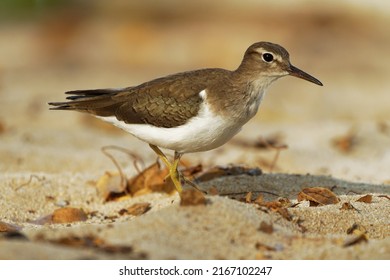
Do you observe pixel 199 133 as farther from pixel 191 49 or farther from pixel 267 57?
pixel 191 49

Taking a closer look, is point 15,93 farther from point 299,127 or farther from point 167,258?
point 167,258

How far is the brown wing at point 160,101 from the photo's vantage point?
609 cm

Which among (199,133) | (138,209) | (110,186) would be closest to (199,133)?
(199,133)

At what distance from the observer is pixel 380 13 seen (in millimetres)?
16984

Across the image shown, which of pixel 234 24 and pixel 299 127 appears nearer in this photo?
pixel 299 127

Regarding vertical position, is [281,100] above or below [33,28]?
below

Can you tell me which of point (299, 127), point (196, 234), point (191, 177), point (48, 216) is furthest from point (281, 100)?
point (196, 234)

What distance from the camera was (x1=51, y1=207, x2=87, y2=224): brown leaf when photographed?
240 inches

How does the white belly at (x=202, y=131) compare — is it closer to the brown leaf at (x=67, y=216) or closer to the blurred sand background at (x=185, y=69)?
the blurred sand background at (x=185, y=69)

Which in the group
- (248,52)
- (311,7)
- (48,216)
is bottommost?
(48,216)

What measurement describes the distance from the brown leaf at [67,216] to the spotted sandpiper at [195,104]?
876mm

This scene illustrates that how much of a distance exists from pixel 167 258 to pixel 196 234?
1.24 ft

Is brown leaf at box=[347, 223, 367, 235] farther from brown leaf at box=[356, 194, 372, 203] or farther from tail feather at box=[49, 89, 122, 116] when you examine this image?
tail feather at box=[49, 89, 122, 116]

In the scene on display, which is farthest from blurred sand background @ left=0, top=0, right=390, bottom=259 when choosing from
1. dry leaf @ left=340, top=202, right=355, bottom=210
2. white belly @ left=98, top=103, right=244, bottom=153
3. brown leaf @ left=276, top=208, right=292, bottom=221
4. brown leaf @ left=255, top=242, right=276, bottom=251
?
brown leaf @ left=255, top=242, right=276, bottom=251
